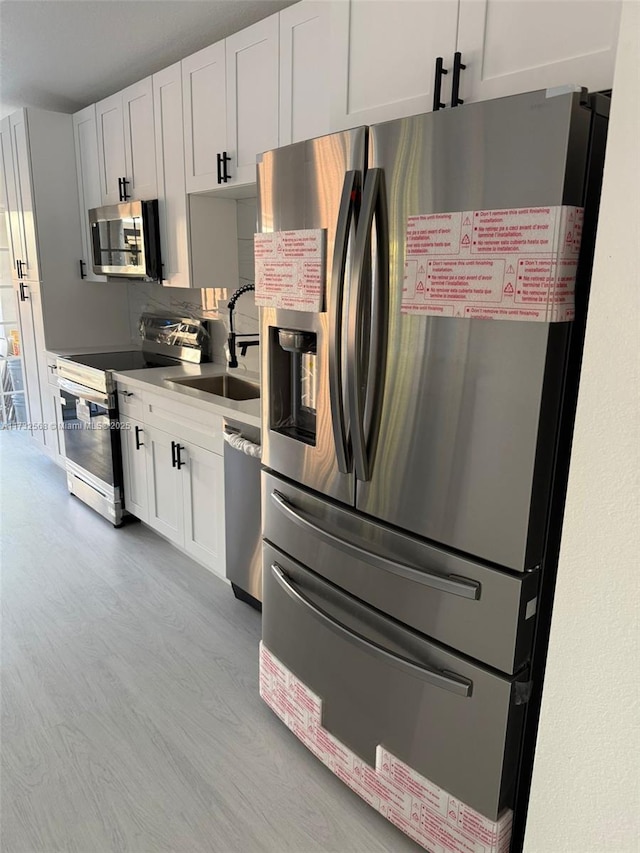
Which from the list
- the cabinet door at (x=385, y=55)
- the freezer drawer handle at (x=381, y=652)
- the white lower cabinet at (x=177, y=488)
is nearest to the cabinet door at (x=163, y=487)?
the white lower cabinet at (x=177, y=488)

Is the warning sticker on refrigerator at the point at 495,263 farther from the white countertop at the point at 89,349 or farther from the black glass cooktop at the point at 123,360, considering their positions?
the white countertop at the point at 89,349

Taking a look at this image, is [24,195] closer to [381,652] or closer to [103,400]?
[103,400]

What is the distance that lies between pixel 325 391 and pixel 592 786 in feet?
3.29

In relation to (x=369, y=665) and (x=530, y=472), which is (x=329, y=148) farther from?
(x=369, y=665)

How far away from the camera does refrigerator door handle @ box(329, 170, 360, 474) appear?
1.42 metres

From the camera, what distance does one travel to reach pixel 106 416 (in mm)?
3342

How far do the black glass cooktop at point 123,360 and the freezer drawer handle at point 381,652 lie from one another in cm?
198

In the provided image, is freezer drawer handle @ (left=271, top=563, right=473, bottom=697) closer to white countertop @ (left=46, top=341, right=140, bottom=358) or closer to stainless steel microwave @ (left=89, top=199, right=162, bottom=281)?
stainless steel microwave @ (left=89, top=199, right=162, bottom=281)

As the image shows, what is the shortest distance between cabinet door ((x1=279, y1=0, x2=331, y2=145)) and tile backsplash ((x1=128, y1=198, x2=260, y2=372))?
852mm

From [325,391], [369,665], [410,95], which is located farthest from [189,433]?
[410,95]

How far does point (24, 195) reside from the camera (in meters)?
3.96

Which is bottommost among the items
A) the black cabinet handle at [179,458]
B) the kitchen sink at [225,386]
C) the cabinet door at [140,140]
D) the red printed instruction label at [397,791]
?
the red printed instruction label at [397,791]

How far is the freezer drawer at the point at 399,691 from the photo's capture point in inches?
53.1

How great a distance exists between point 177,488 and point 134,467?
48 centimetres
